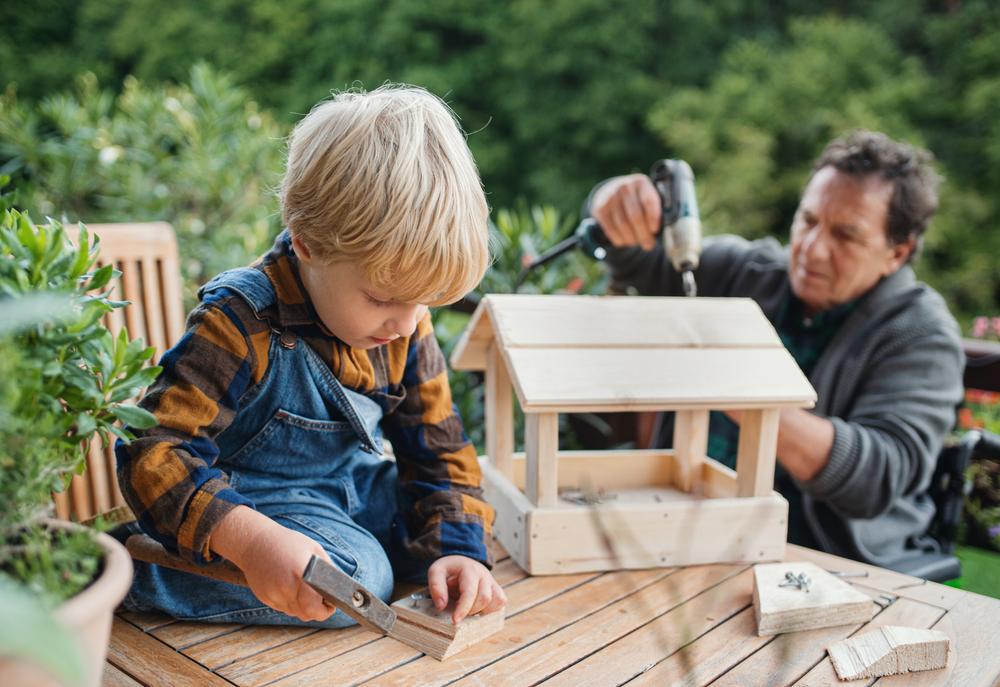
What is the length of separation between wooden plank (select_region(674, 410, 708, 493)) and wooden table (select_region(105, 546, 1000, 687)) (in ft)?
0.93

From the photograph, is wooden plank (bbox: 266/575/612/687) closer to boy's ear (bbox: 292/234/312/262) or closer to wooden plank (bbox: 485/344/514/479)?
wooden plank (bbox: 485/344/514/479)

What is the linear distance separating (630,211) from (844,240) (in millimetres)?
550

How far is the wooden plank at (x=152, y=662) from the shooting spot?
42.1 inches

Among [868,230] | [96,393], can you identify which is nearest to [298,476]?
[96,393]

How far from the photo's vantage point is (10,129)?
121 inches

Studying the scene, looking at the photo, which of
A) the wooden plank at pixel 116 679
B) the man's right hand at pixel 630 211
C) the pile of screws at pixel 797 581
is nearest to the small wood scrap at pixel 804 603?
the pile of screws at pixel 797 581

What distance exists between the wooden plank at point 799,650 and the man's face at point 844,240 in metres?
0.99

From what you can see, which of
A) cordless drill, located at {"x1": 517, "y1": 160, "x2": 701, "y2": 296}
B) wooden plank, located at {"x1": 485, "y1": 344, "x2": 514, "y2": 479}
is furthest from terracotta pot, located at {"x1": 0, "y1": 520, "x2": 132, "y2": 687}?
cordless drill, located at {"x1": 517, "y1": 160, "x2": 701, "y2": 296}

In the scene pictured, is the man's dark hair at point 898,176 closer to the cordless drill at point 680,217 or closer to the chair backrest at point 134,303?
the cordless drill at point 680,217

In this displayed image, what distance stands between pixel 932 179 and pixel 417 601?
1.75 metres

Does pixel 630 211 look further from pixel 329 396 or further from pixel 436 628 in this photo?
pixel 436 628

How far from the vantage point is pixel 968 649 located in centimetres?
120

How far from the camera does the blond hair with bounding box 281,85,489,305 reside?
3.63 feet

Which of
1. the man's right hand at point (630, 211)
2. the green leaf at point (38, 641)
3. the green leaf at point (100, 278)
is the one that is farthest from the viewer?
the man's right hand at point (630, 211)
